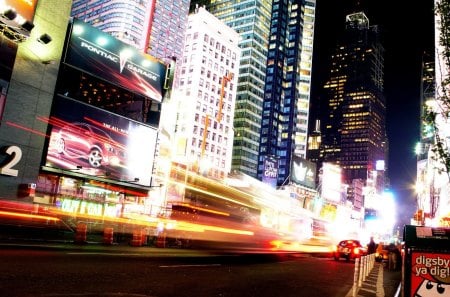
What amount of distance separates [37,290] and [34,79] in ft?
69.6

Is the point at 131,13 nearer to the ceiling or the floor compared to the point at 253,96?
nearer to the ceiling

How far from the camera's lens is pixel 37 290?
746 cm

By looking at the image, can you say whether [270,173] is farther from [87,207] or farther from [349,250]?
[87,207]

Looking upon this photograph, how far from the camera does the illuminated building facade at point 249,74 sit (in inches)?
5625

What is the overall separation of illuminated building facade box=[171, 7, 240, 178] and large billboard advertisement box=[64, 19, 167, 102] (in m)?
76.7

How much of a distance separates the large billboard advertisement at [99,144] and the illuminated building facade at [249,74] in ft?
345

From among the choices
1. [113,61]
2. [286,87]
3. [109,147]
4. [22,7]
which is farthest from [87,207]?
[286,87]

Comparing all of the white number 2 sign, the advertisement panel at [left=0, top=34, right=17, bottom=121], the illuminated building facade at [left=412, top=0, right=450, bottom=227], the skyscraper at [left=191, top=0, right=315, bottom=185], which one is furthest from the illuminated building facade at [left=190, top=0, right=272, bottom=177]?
the advertisement panel at [left=0, top=34, right=17, bottom=121]

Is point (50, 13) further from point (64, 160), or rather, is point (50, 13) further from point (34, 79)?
point (64, 160)

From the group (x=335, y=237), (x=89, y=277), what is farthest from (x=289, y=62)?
(x=89, y=277)

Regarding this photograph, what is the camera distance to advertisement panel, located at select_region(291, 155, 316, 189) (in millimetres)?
54688

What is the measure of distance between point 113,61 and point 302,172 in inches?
1291

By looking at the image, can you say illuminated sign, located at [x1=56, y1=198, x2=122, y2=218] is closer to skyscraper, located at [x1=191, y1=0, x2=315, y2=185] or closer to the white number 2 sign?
the white number 2 sign

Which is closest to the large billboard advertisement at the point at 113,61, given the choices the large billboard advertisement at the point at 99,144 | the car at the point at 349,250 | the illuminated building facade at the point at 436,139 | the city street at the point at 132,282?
the large billboard advertisement at the point at 99,144
